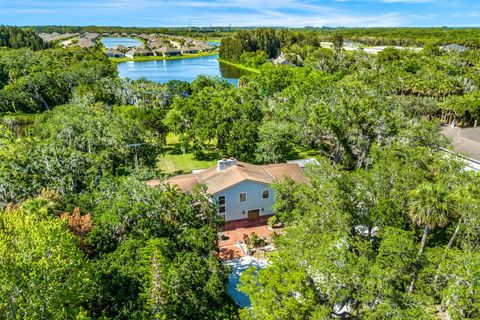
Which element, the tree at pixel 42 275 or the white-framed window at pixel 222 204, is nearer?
the tree at pixel 42 275

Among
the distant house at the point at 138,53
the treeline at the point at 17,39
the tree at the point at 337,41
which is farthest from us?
the distant house at the point at 138,53

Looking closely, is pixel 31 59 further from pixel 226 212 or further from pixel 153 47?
pixel 153 47

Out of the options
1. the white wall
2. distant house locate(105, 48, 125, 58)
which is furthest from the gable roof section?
distant house locate(105, 48, 125, 58)

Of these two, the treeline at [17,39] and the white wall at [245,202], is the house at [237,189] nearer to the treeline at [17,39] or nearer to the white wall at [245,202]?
the white wall at [245,202]

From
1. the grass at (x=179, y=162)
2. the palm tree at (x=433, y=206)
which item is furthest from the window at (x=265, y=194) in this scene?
the palm tree at (x=433, y=206)

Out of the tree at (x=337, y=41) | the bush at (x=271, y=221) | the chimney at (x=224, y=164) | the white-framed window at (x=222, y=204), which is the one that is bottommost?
the bush at (x=271, y=221)

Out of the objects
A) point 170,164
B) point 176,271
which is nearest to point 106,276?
point 176,271

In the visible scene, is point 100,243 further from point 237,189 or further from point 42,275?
point 237,189
